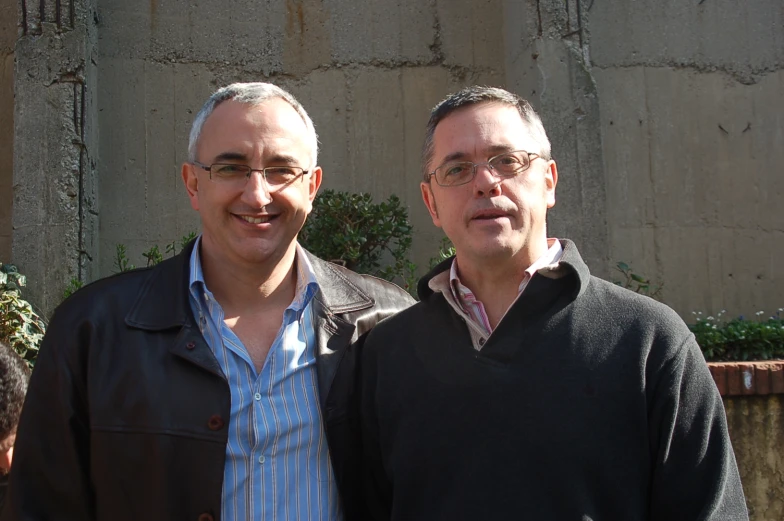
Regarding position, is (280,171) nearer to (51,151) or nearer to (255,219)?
(255,219)

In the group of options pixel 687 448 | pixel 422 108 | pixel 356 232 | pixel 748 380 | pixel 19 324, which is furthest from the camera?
pixel 422 108

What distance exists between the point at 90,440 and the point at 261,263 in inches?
27.8

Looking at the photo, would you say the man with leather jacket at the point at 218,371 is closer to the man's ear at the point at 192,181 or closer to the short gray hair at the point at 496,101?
the man's ear at the point at 192,181

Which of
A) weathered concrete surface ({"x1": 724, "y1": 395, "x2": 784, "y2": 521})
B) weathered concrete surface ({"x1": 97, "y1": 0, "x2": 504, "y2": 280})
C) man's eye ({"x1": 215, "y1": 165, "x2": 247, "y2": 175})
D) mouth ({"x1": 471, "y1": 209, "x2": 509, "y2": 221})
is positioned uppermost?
weathered concrete surface ({"x1": 97, "y1": 0, "x2": 504, "y2": 280})

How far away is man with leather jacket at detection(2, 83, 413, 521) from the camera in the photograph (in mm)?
1953

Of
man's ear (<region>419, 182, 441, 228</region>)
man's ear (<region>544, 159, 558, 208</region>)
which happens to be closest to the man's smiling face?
man's ear (<region>419, 182, 441, 228</region>)

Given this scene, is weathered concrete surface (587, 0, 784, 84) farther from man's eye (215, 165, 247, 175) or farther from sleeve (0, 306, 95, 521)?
sleeve (0, 306, 95, 521)

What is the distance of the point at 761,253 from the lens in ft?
→ 21.6

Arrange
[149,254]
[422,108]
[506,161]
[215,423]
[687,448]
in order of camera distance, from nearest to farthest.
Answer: [687,448] → [215,423] → [506,161] → [149,254] → [422,108]

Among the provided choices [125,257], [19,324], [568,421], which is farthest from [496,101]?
[125,257]

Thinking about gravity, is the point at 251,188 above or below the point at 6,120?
below

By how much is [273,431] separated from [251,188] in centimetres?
73

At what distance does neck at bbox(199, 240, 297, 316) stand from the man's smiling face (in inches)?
1.0

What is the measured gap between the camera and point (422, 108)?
6.18 metres
